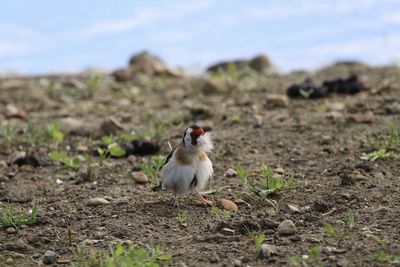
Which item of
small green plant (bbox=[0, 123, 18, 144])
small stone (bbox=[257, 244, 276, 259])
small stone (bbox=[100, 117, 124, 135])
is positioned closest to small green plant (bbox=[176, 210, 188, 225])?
small stone (bbox=[257, 244, 276, 259])

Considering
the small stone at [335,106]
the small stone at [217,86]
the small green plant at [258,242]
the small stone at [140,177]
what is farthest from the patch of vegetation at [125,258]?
the small stone at [217,86]

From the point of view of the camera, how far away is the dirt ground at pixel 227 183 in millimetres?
5730

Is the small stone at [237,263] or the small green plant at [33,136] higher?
the small green plant at [33,136]

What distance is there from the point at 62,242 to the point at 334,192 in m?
2.16

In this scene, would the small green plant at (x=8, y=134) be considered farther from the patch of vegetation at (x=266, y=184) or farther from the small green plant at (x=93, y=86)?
the patch of vegetation at (x=266, y=184)

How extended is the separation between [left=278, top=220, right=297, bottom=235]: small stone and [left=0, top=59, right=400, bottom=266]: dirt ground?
0.12ft

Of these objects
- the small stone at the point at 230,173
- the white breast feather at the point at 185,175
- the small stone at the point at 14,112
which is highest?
the small stone at the point at 14,112

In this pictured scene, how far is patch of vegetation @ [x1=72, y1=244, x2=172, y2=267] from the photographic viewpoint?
5164mm

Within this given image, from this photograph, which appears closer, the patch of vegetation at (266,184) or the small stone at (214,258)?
the small stone at (214,258)

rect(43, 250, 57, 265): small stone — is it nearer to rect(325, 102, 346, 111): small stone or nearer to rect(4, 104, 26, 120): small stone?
rect(325, 102, 346, 111): small stone

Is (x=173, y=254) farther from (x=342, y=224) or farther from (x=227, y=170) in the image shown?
(x=227, y=170)

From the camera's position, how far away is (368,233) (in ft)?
18.6

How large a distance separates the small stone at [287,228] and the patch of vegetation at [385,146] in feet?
6.44

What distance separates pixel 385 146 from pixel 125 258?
A: 3.50 m
